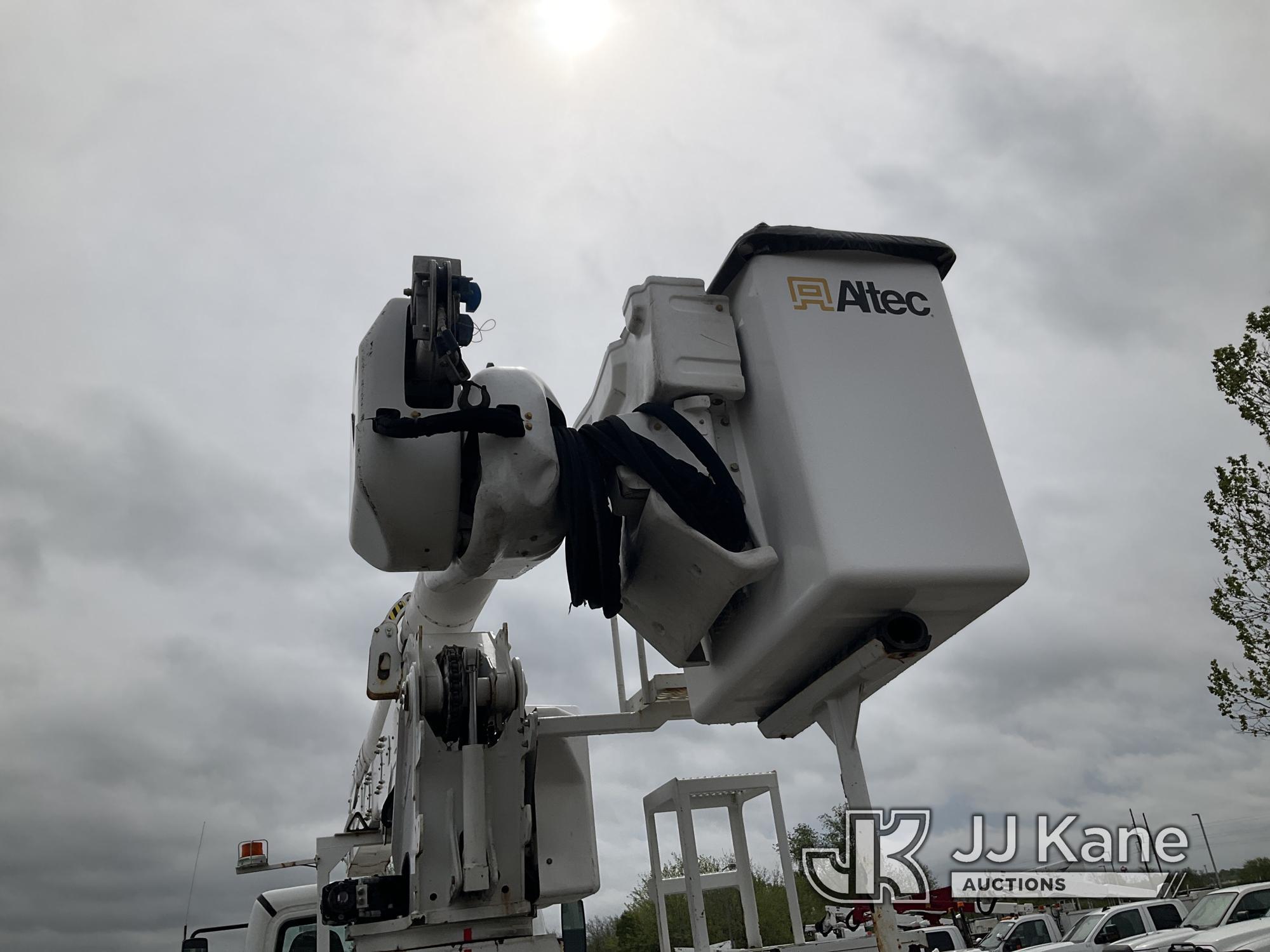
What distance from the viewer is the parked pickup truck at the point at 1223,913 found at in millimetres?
10305

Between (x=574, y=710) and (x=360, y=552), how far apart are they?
209cm

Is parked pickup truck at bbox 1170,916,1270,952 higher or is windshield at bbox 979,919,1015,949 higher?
windshield at bbox 979,919,1015,949

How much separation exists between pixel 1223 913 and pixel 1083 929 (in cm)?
209

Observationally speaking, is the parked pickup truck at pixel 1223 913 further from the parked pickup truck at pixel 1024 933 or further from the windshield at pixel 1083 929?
the parked pickup truck at pixel 1024 933

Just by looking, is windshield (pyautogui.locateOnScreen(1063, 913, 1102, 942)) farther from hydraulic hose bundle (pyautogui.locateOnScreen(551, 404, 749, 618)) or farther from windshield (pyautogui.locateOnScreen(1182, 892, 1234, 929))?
hydraulic hose bundle (pyautogui.locateOnScreen(551, 404, 749, 618))

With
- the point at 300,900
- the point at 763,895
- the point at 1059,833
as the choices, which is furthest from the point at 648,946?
the point at 1059,833

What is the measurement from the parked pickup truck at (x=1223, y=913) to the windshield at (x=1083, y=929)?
1.14 meters

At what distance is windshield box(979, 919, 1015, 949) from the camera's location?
543 inches

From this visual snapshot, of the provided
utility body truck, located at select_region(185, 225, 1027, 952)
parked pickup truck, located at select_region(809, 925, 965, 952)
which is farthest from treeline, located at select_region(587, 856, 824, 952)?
→ utility body truck, located at select_region(185, 225, 1027, 952)

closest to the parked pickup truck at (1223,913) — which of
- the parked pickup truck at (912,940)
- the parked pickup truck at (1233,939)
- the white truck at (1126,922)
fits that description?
the parked pickup truck at (1233,939)

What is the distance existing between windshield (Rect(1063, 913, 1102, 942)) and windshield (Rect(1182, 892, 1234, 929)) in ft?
3.91

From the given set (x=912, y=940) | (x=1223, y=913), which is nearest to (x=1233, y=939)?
(x=1223, y=913)

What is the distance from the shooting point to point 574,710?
488 cm

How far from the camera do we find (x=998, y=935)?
46.1 feet
